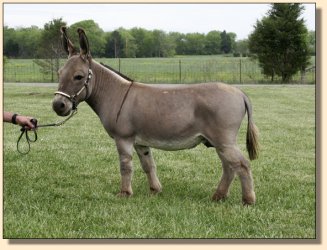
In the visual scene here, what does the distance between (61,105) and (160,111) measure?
1299 mm

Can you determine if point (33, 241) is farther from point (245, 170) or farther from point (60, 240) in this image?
point (245, 170)

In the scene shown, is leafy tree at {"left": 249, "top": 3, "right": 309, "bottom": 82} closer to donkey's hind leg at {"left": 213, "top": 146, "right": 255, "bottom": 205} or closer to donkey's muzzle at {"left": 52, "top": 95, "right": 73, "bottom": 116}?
donkey's hind leg at {"left": 213, "top": 146, "right": 255, "bottom": 205}

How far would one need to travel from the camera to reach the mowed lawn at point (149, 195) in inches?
213

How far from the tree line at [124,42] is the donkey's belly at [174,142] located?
11.1 meters

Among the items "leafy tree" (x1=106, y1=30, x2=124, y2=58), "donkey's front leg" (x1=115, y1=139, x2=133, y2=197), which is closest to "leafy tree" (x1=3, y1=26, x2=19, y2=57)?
"leafy tree" (x1=106, y1=30, x2=124, y2=58)

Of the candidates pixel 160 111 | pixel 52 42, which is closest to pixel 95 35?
pixel 52 42

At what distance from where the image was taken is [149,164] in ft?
22.5

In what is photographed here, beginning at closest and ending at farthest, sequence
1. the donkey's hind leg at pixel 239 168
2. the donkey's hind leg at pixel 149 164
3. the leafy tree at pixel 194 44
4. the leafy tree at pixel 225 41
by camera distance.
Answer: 1. the donkey's hind leg at pixel 239 168
2. the donkey's hind leg at pixel 149 164
3. the leafy tree at pixel 194 44
4. the leafy tree at pixel 225 41

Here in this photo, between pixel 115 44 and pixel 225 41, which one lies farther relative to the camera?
pixel 225 41

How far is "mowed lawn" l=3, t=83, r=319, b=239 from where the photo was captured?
5.41 metres

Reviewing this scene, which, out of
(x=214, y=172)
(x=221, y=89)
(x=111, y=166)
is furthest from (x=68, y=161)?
(x=221, y=89)

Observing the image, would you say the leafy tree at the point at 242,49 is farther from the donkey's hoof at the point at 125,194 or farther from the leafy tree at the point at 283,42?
the donkey's hoof at the point at 125,194

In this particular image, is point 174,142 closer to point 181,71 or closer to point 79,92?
point 79,92

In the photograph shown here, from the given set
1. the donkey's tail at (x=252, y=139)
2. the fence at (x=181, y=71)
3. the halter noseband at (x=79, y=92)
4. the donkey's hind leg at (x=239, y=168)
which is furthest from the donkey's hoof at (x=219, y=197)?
the fence at (x=181, y=71)
